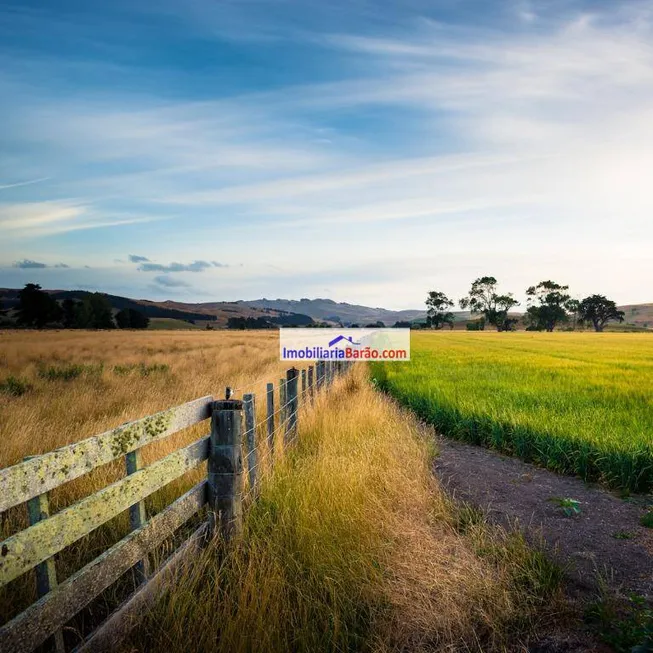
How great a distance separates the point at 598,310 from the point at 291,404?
519ft

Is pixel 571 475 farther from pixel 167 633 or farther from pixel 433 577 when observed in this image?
pixel 167 633

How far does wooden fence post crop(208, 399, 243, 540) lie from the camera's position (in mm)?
4102

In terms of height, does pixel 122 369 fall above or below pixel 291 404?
below

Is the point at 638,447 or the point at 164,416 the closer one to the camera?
the point at 164,416

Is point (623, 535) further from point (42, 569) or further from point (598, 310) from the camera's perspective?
point (598, 310)

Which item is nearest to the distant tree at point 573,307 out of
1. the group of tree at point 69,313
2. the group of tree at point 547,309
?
the group of tree at point 547,309

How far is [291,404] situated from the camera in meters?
7.88

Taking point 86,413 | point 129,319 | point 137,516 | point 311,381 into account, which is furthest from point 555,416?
point 129,319

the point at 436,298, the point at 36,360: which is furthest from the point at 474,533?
the point at 436,298

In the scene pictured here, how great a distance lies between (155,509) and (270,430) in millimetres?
1793

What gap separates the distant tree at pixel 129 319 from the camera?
110688 millimetres

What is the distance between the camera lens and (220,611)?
3.40m

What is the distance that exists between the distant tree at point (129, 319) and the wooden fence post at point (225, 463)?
378ft

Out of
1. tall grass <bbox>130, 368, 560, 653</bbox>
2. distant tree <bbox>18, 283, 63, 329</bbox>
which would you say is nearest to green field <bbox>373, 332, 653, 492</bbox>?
tall grass <bbox>130, 368, 560, 653</bbox>
